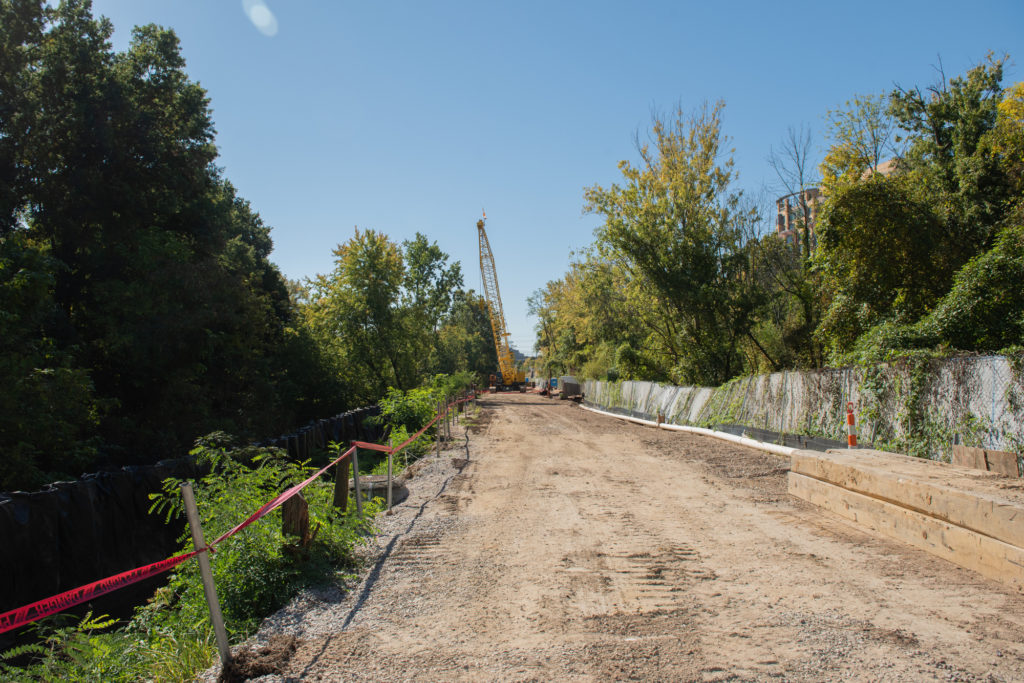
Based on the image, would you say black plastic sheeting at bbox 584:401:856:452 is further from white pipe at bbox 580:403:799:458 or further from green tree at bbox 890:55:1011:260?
green tree at bbox 890:55:1011:260

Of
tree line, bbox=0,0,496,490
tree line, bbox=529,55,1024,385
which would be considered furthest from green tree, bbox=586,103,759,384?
tree line, bbox=0,0,496,490

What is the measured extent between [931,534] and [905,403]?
668 cm

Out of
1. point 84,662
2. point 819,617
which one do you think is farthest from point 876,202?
point 84,662

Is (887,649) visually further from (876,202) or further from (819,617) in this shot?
(876,202)

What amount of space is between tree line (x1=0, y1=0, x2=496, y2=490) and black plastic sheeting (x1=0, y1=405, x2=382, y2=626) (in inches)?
279

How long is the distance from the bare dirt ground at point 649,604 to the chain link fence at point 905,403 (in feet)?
13.2

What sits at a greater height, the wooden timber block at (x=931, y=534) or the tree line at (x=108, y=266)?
the tree line at (x=108, y=266)

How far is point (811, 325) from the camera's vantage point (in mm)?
27047

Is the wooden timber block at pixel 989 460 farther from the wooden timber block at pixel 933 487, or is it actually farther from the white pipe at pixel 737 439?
the white pipe at pixel 737 439

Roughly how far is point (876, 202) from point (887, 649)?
16567 millimetres

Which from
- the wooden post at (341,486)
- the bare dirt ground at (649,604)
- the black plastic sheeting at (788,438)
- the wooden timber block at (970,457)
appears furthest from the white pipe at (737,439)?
the wooden post at (341,486)

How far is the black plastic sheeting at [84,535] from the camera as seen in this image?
306 inches

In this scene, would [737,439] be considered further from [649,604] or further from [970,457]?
[649,604]

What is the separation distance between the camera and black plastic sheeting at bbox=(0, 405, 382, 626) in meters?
7.77
